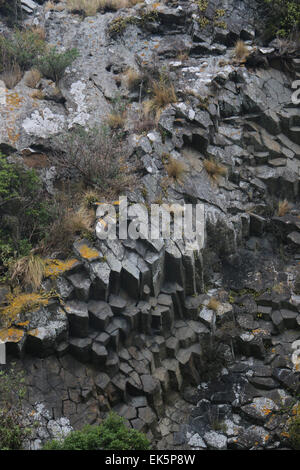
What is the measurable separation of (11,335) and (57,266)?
1.34m

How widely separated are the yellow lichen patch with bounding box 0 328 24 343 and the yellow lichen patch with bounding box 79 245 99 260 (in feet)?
5.17

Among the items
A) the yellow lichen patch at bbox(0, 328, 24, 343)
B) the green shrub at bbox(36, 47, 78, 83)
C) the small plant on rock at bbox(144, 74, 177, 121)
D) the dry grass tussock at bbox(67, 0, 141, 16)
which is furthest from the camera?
the dry grass tussock at bbox(67, 0, 141, 16)

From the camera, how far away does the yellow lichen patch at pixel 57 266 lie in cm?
758

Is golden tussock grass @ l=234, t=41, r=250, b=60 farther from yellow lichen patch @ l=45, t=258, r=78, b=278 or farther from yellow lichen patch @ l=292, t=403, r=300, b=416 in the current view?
yellow lichen patch @ l=292, t=403, r=300, b=416

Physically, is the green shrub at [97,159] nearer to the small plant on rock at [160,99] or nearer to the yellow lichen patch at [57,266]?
the small plant on rock at [160,99]

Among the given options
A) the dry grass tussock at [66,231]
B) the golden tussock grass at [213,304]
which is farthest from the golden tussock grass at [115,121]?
the golden tussock grass at [213,304]

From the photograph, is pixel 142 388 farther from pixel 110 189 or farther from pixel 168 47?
pixel 168 47

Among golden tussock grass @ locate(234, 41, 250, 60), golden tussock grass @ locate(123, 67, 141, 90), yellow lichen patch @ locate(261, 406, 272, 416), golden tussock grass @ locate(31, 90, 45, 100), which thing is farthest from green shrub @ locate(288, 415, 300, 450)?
golden tussock grass @ locate(234, 41, 250, 60)

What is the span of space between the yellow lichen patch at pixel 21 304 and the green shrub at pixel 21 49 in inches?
238

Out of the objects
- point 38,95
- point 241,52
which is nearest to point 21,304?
point 38,95

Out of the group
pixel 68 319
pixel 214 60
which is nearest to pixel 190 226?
pixel 68 319

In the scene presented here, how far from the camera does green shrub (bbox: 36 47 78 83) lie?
11.2 m

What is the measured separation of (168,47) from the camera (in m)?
12.1

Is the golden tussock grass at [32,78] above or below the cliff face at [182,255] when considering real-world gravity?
above
